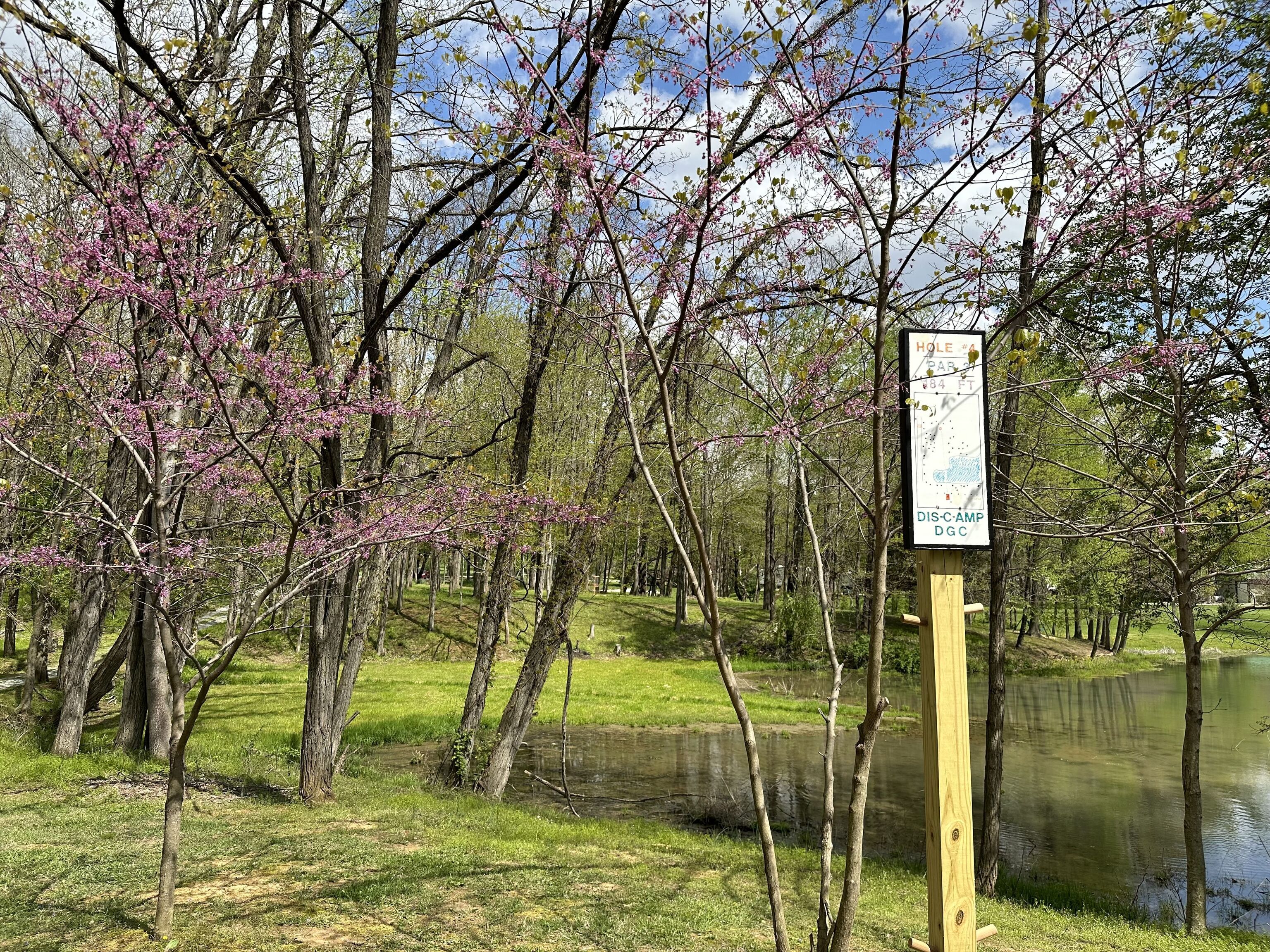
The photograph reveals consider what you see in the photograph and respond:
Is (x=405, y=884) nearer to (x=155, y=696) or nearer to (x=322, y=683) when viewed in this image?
(x=322, y=683)

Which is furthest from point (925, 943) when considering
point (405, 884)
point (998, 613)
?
point (998, 613)

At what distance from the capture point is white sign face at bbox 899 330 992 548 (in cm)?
288

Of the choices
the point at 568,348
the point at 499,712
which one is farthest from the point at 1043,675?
the point at 568,348

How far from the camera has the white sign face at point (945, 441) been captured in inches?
113

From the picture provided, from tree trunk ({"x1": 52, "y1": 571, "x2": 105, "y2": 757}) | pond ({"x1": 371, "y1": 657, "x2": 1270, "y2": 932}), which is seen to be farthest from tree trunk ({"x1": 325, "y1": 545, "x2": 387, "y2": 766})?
tree trunk ({"x1": 52, "y1": 571, "x2": 105, "y2": 757})

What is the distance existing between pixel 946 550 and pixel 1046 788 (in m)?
11.0

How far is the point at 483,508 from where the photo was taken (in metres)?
7.35

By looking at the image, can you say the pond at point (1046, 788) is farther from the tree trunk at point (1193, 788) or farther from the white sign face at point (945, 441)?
the white sign face at point (945, 441)

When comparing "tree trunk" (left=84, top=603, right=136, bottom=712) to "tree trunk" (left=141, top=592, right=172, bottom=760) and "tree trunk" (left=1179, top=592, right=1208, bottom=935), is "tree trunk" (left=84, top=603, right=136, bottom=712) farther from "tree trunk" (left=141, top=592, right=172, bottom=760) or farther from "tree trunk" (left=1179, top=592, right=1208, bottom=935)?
"tree trunk" (left=1179, top=592, right=1208, bottom=935)

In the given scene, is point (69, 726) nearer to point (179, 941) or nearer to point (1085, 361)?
point (179, 941)

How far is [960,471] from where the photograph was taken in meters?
2.91

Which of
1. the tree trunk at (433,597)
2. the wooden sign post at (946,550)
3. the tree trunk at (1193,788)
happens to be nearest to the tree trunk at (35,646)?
the tree trunk at (433,597)

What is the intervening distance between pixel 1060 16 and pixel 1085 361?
9.15ft

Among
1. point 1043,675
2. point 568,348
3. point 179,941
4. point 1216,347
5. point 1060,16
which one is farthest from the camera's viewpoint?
point 1043,675
